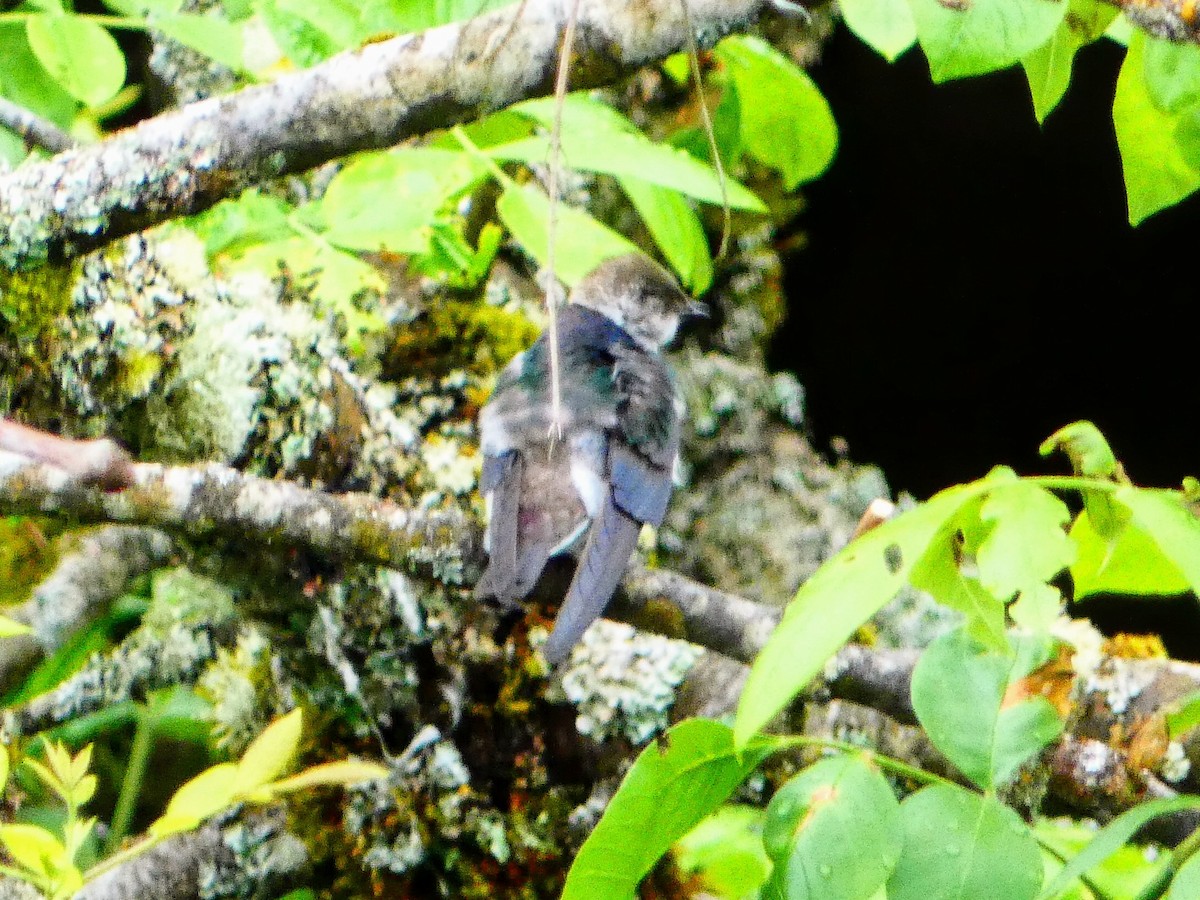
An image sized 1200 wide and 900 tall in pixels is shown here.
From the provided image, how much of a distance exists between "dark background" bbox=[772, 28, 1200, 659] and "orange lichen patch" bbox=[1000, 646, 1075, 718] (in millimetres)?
1092

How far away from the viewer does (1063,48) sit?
115cm

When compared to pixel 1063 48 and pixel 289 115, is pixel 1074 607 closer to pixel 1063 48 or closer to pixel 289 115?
pixel 1063 48

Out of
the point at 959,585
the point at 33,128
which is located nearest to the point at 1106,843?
the point at 959,585

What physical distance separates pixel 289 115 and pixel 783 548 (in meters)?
1.45

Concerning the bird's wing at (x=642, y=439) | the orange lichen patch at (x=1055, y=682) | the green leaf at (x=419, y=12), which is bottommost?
Answer: the orange lichen patch at (x=1055, y=682)

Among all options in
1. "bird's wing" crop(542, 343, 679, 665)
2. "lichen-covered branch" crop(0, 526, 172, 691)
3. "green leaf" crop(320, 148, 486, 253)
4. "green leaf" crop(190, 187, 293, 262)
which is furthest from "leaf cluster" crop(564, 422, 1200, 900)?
"lichen-covered branch" crop(0, 526, 172, 691)

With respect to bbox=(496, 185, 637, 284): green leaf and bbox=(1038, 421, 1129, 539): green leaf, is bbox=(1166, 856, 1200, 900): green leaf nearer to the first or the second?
bbox=(1038, 421, 1129, 539): green leaf

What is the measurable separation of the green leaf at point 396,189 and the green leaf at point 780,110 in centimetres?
72

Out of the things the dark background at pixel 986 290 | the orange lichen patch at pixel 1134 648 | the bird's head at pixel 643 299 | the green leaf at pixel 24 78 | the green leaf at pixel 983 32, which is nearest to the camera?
the green leaf at pixel 983 32

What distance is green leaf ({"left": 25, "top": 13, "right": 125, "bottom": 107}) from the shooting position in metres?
1.67

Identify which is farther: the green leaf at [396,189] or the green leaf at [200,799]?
the green leaf at [396,189]

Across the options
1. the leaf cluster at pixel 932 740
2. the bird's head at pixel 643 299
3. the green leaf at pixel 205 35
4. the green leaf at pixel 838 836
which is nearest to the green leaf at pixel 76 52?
the green leaf at pixel 205 35

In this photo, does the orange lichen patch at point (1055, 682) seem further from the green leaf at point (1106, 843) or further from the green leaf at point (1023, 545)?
the green leaf at point (1023, 545)

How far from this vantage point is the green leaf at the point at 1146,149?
3.59 ft
